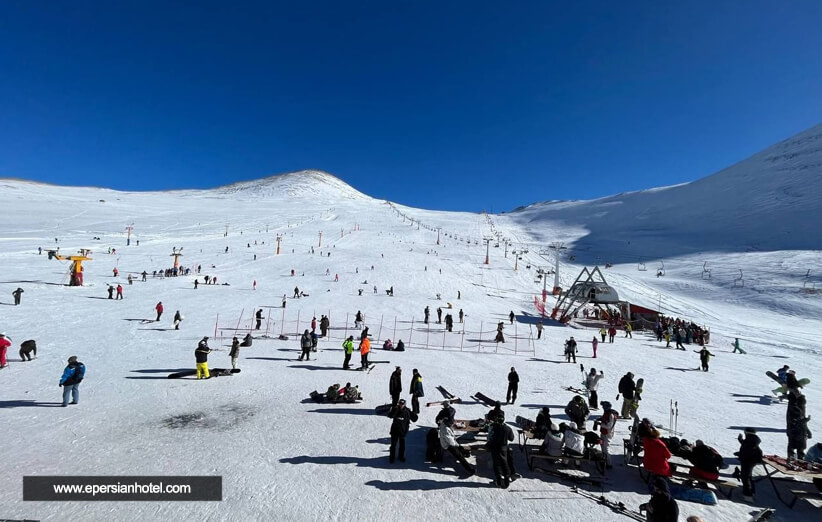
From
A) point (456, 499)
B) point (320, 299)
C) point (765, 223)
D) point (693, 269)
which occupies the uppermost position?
point (765, 223)

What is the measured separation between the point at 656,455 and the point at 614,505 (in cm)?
115

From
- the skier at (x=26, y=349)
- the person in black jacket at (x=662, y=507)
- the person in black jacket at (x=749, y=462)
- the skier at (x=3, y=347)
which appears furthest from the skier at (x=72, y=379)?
the person in black jacket at (x=749, y=462)

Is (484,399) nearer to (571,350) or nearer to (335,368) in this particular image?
(335,368)

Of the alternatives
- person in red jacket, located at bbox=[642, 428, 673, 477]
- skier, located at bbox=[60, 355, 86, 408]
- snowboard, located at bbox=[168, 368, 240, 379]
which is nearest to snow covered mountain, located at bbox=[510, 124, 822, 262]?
person in red jacket, located at bbox=[642, 428, 673, 477]

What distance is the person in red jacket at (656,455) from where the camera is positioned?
21.4 ft

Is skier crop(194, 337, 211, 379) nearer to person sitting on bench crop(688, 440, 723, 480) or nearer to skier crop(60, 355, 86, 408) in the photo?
skier crop(60, 355, 86, 408)

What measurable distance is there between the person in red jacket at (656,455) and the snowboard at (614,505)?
0.87 m

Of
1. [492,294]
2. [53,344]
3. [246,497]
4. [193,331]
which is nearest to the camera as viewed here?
[246,497]

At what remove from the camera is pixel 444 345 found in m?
20.6

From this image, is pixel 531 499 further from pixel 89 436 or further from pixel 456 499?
pixel 89 436

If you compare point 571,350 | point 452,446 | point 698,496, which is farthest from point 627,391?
point 571,350

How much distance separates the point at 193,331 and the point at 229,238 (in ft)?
157

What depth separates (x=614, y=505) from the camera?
6.32 m

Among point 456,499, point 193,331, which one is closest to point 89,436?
point 456,499
